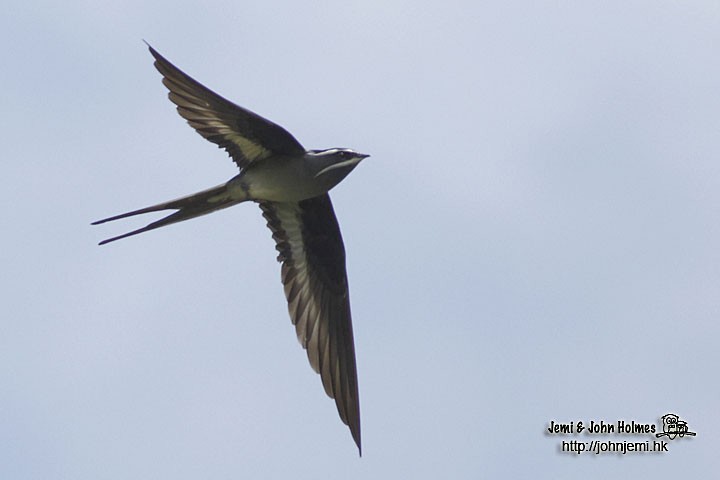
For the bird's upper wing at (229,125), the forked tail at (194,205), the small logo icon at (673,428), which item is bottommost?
the small logo icon at (673,428)

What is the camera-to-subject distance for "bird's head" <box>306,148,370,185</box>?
10.6 meters

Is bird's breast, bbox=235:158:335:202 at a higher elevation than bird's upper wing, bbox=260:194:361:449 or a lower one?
higher

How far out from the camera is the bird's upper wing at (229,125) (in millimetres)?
10414

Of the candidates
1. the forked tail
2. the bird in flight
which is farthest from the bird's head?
the forked tail

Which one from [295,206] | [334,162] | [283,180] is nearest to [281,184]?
[283,180]

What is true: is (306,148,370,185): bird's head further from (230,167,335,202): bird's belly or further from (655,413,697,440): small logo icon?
Answer: (655,413,697,440): small logo icon

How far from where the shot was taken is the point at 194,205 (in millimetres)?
10750

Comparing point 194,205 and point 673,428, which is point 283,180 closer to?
point 194,205

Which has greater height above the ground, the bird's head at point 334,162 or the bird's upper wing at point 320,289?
the bird's head at point 334,162

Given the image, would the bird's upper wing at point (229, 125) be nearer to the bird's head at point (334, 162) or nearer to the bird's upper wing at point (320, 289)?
the bird's head at point (334, 162)

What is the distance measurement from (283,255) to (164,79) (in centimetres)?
199

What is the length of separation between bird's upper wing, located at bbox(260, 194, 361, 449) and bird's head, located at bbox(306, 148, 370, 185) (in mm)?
810

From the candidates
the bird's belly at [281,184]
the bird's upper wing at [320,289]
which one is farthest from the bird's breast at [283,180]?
the bird's upper wing at [320,289]

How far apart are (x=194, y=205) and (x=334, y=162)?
1.03m
